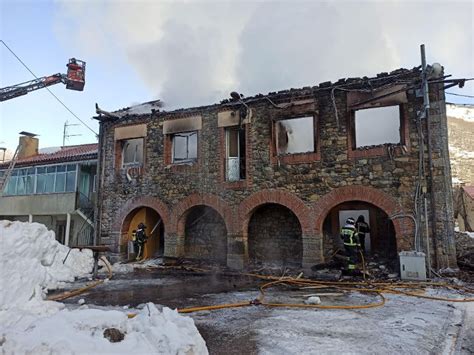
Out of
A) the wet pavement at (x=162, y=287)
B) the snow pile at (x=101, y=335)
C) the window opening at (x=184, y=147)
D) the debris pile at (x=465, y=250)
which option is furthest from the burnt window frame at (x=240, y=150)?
the snow pile at (x=101, y=335)

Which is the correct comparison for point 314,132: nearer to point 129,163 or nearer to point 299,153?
point 299,153

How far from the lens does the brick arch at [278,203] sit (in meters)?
10.8

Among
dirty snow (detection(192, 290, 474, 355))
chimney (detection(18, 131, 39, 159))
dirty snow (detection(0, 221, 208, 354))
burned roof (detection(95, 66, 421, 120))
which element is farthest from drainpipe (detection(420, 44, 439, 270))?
chimney (detection(18, 131, 39, 159))

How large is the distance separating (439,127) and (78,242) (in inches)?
589

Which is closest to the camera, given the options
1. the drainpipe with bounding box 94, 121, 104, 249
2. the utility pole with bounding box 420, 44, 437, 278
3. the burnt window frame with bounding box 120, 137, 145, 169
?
the utility pole with bounding box 420, 44, 437, 278

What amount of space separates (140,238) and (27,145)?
42.8 feet

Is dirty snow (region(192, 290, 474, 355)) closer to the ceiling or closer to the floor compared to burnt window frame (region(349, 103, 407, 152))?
closer to the floor

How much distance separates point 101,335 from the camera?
3.36m

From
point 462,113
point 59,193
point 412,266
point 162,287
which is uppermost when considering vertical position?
point 462,113

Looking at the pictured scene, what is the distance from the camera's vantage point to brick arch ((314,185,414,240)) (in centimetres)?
970

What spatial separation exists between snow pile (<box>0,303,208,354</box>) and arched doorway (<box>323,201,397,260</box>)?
831cm

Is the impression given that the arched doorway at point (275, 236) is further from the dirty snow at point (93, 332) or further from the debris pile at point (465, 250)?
the dirty snow at point (93, 332)

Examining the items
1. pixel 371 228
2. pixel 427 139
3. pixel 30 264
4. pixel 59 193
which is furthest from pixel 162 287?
pixel 59 193

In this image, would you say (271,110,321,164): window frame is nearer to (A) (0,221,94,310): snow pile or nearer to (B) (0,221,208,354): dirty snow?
(A) (0,221,94,310): snow pile
